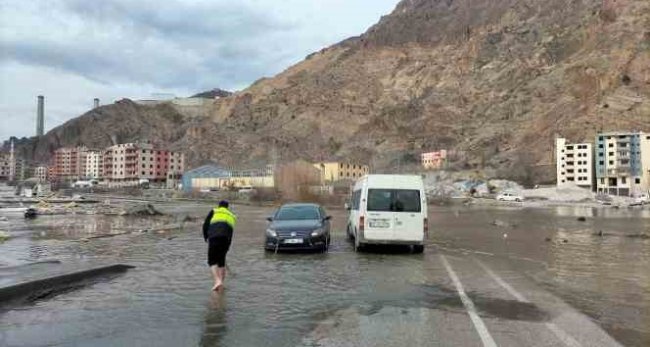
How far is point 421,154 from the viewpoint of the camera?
6806 inches

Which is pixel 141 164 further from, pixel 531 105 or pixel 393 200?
pixel 393 200

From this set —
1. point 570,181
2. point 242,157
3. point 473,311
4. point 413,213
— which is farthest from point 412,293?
point 242,157

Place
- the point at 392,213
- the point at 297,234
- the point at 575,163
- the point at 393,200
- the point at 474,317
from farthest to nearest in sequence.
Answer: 1. the point at 575,163
2. the point at 393,200
3. the point at 392,213
4. the point at 297,234
5. the point at 474,317

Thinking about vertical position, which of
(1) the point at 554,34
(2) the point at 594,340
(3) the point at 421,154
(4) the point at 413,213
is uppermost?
(1) the point at 554,34

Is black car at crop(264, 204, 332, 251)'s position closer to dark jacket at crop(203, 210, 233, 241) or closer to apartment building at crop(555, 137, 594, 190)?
dark jacket at crop(203, 210, 233, 241)

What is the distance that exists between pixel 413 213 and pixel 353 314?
9607 millimetres

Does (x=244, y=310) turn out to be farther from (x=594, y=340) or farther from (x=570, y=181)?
(x=570, y=181)

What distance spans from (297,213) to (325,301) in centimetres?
996

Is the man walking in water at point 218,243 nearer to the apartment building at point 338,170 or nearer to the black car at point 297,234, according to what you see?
the black car at point 297,234

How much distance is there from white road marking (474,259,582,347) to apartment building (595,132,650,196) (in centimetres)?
12401

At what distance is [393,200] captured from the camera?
19000 mm

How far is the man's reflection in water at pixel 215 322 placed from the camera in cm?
791

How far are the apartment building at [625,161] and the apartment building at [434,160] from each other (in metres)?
37.9

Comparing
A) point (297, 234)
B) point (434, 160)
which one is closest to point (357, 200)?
point (297, 234)
